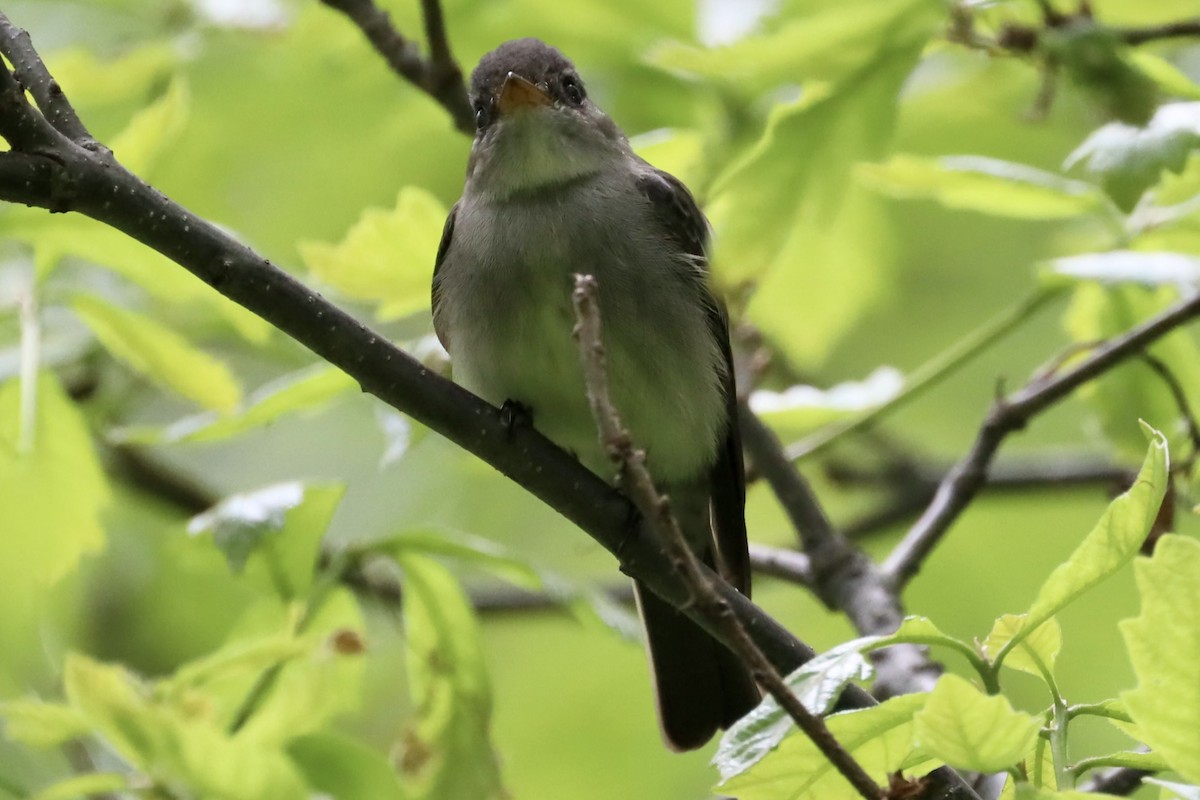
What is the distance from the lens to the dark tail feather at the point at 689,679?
3.51 meters

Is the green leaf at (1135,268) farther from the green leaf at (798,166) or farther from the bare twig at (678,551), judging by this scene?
the bare twig at (678,551)

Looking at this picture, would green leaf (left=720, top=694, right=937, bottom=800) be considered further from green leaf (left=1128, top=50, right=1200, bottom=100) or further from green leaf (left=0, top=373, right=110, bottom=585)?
green leaf (left=0, top=373, right=110, bottom=585)

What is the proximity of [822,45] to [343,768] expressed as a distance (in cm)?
164

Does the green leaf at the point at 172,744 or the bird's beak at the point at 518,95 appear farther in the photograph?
the bird's beak at the point at 518,95

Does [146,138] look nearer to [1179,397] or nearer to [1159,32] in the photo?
[1159,32]

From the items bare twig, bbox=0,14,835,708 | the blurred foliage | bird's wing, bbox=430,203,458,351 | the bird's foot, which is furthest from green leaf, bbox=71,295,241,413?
bare twig, bbox=0,14,835,708

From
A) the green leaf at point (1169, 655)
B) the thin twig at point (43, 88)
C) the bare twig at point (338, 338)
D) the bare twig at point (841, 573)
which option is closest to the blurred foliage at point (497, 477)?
the green leaf at point (1169, 655)

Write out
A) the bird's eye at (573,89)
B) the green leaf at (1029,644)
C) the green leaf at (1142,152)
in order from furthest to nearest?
the bird's eye at (573,89) < the green leaf at (1142,152) < the green leaf at (1029,644)

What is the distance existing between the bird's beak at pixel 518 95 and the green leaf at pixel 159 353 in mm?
912

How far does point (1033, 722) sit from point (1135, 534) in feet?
0.94

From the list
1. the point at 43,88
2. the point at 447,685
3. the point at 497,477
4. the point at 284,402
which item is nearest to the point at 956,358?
the point at 447,685

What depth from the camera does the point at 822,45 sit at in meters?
2.89

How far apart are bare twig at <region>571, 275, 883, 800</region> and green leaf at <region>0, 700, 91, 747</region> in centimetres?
137

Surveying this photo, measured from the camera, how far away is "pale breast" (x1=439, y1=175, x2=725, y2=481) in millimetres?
3252
